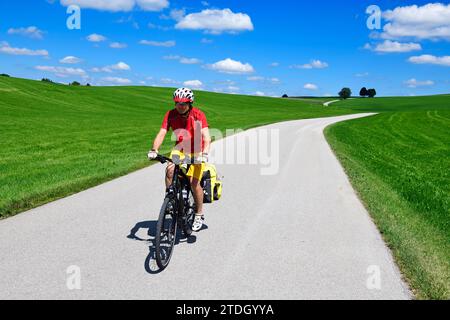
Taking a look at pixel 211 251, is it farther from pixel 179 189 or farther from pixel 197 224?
pixel 179 189

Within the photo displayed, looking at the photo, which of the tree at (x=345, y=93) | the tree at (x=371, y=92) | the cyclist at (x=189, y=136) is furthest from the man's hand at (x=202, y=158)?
the tree at (x=371, y=92)

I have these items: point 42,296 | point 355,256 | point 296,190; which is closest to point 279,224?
point 355,256

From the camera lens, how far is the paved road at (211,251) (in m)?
4.46

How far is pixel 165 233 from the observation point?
5414 millimetres

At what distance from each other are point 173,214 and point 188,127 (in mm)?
1256

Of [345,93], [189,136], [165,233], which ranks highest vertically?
[345,93]

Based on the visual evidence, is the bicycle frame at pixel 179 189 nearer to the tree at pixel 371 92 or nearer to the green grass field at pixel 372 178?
the green grass field at pixel 372 178

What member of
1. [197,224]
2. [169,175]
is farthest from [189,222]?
[169,175]

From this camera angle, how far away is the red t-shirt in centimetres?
597

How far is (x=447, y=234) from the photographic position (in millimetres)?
6645

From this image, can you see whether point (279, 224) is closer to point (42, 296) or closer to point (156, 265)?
point (156, 265)

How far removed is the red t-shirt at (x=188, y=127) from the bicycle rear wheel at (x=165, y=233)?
946mm

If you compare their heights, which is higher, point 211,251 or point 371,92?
point 371,92

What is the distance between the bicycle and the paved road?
0.18 metres
